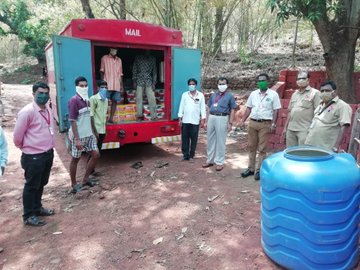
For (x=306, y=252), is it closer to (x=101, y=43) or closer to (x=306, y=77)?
(x=306, y=77)

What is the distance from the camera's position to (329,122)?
12.8ft

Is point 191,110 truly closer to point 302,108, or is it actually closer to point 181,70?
point 181,70

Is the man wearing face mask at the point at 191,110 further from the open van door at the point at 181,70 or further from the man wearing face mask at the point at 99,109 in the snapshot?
the man wearing face mask at the point at 99,109

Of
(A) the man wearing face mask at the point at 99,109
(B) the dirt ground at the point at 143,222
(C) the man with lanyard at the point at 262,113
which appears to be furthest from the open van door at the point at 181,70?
(C) the man with lanyard at the point at 262,113

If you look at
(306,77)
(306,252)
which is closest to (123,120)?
(306,77)

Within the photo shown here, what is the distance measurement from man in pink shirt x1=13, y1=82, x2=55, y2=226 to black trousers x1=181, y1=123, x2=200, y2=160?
109 inches

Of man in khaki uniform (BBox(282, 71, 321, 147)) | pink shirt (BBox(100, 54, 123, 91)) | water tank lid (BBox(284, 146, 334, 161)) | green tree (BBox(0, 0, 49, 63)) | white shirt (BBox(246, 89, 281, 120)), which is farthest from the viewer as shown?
green tree (BBox(0, 0, 49, 63))

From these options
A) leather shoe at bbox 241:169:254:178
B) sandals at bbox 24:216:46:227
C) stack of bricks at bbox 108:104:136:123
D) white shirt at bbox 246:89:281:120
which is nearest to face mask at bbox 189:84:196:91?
stack of bricks at bbox 108:104:136:123

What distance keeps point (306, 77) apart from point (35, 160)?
3.56m

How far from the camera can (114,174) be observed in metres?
5.78

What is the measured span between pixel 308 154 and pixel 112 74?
13.7 feet

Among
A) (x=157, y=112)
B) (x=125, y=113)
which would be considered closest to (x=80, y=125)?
(x=125, y=113)

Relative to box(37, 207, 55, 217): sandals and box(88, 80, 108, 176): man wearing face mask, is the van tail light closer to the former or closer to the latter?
box(88, 80, 108, 176): man wearing face mask

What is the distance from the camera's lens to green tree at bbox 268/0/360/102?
564cm
